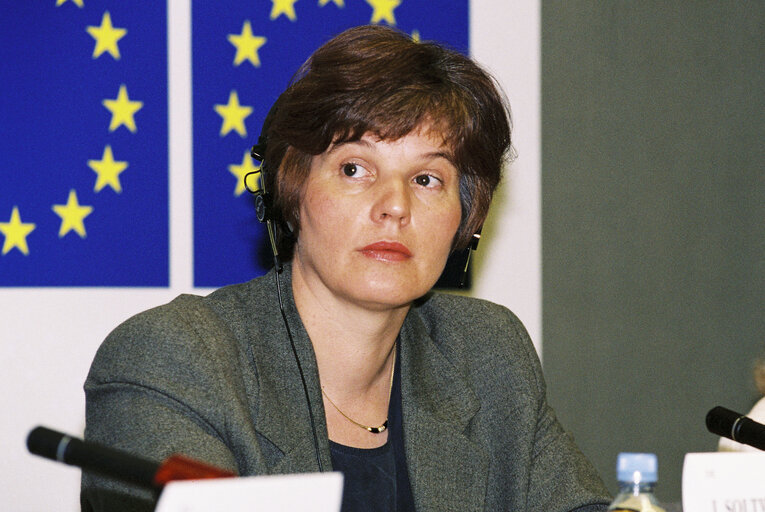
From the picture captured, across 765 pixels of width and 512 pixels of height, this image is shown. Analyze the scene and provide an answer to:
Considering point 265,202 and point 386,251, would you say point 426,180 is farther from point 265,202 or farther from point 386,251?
point 265,202

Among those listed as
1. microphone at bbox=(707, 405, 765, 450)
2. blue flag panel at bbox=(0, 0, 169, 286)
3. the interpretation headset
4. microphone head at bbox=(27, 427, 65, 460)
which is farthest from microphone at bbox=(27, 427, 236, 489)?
blue flag panel at bbox=(0, 0, 169, 286)

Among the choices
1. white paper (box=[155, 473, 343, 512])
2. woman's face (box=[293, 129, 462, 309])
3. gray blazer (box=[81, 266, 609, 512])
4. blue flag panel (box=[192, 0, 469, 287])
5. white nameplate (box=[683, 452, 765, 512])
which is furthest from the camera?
blue flag panel (box=[192, 0, 469, 287])

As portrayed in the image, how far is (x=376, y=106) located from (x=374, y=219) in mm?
178

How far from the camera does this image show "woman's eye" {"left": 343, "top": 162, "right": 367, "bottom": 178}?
1.46 meters

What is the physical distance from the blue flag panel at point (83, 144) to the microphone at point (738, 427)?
1306 millimetres

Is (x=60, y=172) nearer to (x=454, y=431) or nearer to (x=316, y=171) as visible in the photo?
(x=316, y=171)

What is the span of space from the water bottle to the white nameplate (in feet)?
0.11

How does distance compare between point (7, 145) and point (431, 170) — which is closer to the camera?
point (431, 170)

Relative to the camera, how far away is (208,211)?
6.73 ft

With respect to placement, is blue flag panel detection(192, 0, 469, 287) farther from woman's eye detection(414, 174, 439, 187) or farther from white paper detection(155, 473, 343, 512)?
white paper detection(155, 473, 343, 512)

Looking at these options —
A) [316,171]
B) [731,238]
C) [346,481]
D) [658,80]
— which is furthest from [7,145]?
[731,238]

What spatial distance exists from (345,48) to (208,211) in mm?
705

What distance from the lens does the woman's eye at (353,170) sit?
1.46m

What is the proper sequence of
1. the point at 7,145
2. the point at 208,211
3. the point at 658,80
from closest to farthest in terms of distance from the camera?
the point at 7,145 < the point at 208,211 < the point at 658,80
